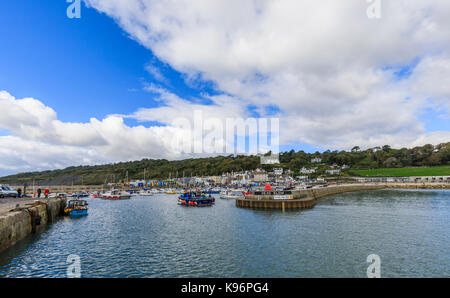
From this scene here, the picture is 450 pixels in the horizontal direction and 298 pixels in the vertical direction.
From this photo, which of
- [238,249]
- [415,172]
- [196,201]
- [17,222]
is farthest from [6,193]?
[415,172]

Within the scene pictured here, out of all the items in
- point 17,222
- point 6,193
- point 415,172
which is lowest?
point 17,222

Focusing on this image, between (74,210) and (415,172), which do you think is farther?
(415,172)

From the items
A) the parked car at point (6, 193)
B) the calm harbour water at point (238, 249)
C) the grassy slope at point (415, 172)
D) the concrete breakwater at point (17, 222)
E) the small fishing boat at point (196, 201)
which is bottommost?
the small fishing boat at point (196, 201)

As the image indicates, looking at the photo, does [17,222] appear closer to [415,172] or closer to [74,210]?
[74,210]

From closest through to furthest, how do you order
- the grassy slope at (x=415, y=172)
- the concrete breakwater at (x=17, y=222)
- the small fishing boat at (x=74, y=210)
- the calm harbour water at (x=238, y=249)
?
the calm harbour water at (x=238, y=249), the concrete breakwater at (x=17, y=222), the small fishing boat at (x=74, y=210), the grassy slope at (x=415, y=172)

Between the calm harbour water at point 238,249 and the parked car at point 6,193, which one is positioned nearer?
the calm harbour water at point 238,249

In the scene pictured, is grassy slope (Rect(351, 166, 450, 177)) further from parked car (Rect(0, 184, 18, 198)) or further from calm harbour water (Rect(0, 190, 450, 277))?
parked car (Rect(0, 184, 18, 198))

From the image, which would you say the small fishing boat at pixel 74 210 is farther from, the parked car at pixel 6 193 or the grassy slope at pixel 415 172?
the grassy slope at pixel 415 172

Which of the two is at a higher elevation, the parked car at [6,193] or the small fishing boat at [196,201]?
the parked car at [6,193]

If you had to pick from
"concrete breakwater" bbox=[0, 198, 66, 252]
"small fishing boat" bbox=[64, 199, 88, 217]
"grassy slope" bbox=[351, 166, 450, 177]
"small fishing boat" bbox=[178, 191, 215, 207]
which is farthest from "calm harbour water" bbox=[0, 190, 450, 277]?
"grassy slope" bbox=[351, 166, 450, 177]

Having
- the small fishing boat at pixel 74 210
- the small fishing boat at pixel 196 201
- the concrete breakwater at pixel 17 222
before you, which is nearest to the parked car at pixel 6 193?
the small fishing boat at pixel 74 210

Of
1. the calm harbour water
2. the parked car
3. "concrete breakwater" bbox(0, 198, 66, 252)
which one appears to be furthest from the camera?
the parked car

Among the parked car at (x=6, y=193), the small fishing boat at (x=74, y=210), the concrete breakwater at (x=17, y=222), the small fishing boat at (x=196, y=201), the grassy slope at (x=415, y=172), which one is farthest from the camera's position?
the grassy slope at (x=415, y=172)
